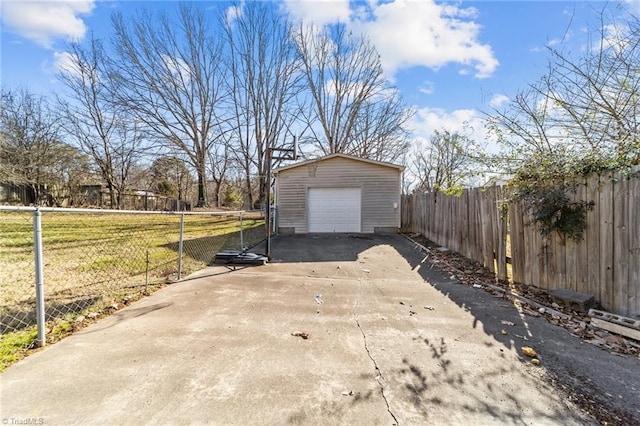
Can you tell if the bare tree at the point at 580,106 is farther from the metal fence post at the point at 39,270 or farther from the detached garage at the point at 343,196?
the metal fence post at the point at 39,270

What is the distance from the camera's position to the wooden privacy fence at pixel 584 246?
3.29 m

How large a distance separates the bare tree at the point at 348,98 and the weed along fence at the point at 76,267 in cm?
1755

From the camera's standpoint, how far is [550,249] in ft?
14.0

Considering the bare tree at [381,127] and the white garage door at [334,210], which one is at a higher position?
the bare tree at [381,127]

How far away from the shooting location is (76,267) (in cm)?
522

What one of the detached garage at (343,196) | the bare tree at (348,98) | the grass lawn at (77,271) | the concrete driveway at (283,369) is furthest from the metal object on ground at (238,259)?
the bare tree at (348,98)

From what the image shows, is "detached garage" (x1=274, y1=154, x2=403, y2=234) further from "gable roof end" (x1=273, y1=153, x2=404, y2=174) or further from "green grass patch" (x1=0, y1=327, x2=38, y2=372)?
"green grass patch" (x1=0, y1=327, x2=38, y2=372)

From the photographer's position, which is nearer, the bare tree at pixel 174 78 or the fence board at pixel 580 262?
the fence board at pixel 580 262

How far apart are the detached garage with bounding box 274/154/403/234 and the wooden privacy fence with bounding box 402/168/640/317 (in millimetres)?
5937

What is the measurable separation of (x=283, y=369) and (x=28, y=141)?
78.2ft

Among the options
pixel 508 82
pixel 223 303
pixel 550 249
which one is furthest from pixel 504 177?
pixel 223 303

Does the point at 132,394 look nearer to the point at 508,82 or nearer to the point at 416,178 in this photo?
the point at 508,82

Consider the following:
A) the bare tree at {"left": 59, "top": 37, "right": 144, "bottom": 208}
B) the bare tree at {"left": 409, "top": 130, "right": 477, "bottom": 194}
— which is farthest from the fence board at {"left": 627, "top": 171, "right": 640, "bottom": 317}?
the bare tree at {"left": 59, "top": 37, "right": 144, "bottom": 208}

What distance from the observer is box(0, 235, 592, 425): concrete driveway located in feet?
6.12
